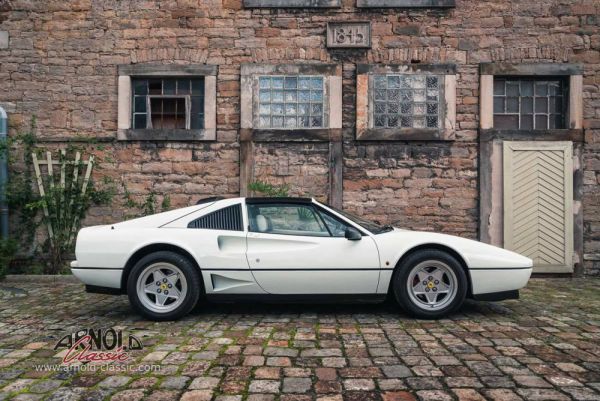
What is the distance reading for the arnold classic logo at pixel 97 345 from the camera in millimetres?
3199

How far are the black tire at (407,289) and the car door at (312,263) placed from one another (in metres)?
0.24

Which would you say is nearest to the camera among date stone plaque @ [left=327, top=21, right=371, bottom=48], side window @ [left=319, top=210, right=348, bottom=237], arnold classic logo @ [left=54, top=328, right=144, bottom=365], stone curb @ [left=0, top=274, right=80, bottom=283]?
arnold classic logo @ [left=54, top=328, right=144, bottom=365]

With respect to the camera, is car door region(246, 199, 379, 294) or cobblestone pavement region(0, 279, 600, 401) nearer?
cobblestone pavement region(0, 279, 600, 401)

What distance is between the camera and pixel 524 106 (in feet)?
24.8

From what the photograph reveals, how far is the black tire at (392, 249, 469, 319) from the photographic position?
4238mm

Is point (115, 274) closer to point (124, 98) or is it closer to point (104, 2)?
point (124, 98)

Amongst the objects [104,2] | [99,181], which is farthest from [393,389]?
[104,2]

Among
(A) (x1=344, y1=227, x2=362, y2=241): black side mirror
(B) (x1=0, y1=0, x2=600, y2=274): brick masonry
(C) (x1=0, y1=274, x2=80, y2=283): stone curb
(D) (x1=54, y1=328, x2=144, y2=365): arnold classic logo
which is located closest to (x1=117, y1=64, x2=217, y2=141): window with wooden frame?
(B) (x1=0, y1=0, x2=600, y2=274): brick masonry

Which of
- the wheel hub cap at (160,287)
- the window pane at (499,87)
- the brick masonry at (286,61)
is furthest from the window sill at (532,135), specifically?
the wheel hub cap at (160,287)

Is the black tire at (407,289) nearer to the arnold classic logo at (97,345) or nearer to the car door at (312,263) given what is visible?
the car door at (312,263)

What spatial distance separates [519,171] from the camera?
23.9 ft

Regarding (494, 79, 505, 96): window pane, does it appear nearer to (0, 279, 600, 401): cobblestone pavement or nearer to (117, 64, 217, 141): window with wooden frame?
(0, 279, 600, 401): cobblestone pavement

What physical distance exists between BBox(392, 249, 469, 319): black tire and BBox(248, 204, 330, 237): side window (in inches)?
31.9

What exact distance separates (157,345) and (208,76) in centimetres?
519
